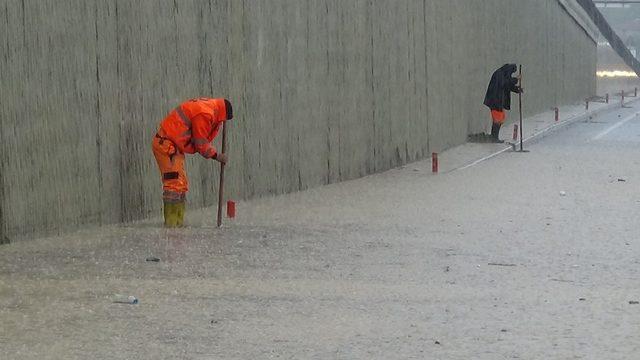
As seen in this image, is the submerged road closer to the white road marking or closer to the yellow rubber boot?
the yellow rubber boot

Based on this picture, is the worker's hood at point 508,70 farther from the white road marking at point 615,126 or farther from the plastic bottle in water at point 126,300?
the plastic bottle in water at point 126,300

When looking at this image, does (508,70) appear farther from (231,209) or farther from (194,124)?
(194,124)

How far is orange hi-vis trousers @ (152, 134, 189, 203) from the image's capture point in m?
11.8

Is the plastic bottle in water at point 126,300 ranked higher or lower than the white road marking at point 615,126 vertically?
higher

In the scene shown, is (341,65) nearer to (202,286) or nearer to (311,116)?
(311,116)

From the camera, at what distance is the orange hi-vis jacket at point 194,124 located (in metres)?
11.7

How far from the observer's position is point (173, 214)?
1187 centimetres

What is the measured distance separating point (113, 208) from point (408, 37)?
969 cm

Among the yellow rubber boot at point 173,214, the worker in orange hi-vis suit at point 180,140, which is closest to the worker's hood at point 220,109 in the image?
the worker in orange hi-vis suit at point 180,140

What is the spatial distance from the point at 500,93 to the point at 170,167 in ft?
49.9

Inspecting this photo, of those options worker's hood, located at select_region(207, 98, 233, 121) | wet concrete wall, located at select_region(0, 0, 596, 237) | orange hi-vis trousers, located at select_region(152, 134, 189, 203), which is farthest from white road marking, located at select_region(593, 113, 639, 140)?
orange hi-vis trousers, located at select_region(152, 134, 189, 203)

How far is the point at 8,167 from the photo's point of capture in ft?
34.4

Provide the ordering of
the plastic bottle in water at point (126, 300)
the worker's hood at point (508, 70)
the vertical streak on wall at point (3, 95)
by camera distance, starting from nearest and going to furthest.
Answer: the plastic bottle in water at point (126, 300)
the vertical streak on wall at point (3, 95)
the worker's hood at point (508, 70)

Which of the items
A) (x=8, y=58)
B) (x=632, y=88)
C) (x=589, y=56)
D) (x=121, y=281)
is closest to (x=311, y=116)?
(x=8, y=58)
